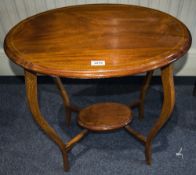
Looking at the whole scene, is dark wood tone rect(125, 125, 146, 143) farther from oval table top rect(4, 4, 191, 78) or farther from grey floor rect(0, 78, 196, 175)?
oval table top rect(4, 4, 191, 78)

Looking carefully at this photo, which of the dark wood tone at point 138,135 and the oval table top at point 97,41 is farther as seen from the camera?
the dark wood tone at point 138,135

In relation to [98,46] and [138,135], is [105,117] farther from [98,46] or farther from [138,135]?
[98,46]

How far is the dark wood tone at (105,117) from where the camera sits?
1.27 m

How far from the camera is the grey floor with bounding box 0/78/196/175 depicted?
1.29 metres

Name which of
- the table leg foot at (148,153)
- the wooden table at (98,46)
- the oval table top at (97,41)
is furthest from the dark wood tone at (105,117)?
the oval table top at (97,41)

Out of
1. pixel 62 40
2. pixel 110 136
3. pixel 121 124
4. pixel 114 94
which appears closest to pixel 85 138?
pixel 110 136

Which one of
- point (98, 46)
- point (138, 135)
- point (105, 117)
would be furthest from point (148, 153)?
point (98, 46)

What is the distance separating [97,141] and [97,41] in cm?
61

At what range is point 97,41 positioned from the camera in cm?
98

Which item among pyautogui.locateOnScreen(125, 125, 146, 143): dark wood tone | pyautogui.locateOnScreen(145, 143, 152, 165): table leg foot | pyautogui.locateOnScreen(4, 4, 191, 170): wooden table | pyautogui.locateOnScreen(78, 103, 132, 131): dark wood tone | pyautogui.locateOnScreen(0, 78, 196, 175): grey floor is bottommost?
pyautogui.locateOnScreen(0, 78, 196, 175): grey floor

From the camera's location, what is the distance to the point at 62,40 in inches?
39.2

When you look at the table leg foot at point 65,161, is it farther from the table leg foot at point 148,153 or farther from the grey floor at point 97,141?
the table leg foot at point 148,153

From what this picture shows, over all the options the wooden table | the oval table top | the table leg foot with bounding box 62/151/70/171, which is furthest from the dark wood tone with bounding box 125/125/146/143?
the oval table top

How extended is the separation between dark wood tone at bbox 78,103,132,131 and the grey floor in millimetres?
155
